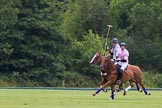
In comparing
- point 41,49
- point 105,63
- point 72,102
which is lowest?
point 41,49

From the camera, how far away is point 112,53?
25547 millimetres

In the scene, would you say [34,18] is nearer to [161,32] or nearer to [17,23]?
[17,23]

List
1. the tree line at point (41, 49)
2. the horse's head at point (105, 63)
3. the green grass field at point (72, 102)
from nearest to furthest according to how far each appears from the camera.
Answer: the green grass field at point (72, 102) < the horse's head at point (105, 63) < the tree line at point (41, 49)

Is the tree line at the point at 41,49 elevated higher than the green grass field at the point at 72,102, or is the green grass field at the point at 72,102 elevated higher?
the green grass field at the point at 72,102

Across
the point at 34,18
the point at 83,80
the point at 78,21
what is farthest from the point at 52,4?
the point at 78,21

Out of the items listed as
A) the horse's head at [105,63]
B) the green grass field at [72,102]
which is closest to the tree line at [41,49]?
the horse's head at [105,63]

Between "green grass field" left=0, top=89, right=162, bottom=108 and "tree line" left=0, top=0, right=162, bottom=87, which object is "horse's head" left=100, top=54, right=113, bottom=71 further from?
"tree line" left=0, top=0, right=162, bottom=87

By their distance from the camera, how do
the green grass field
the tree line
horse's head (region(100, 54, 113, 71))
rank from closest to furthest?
the green grass field < horse's head (region(100, 54, 113, 71)) < the tree line

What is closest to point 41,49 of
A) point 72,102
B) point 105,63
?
point 105,63

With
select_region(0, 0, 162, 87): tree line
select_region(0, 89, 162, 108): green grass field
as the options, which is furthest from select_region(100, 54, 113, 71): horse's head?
select_region(0, 0, 162, 87): tree line

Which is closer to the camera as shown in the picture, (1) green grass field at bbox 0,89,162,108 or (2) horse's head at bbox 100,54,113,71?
(1) green grass field at bbox 0,89,162,108

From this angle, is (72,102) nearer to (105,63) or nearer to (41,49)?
(105,63)

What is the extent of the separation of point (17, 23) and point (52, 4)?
3.61m

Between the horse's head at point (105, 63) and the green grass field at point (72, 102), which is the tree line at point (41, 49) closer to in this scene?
the horse's head at point (105, 63)
